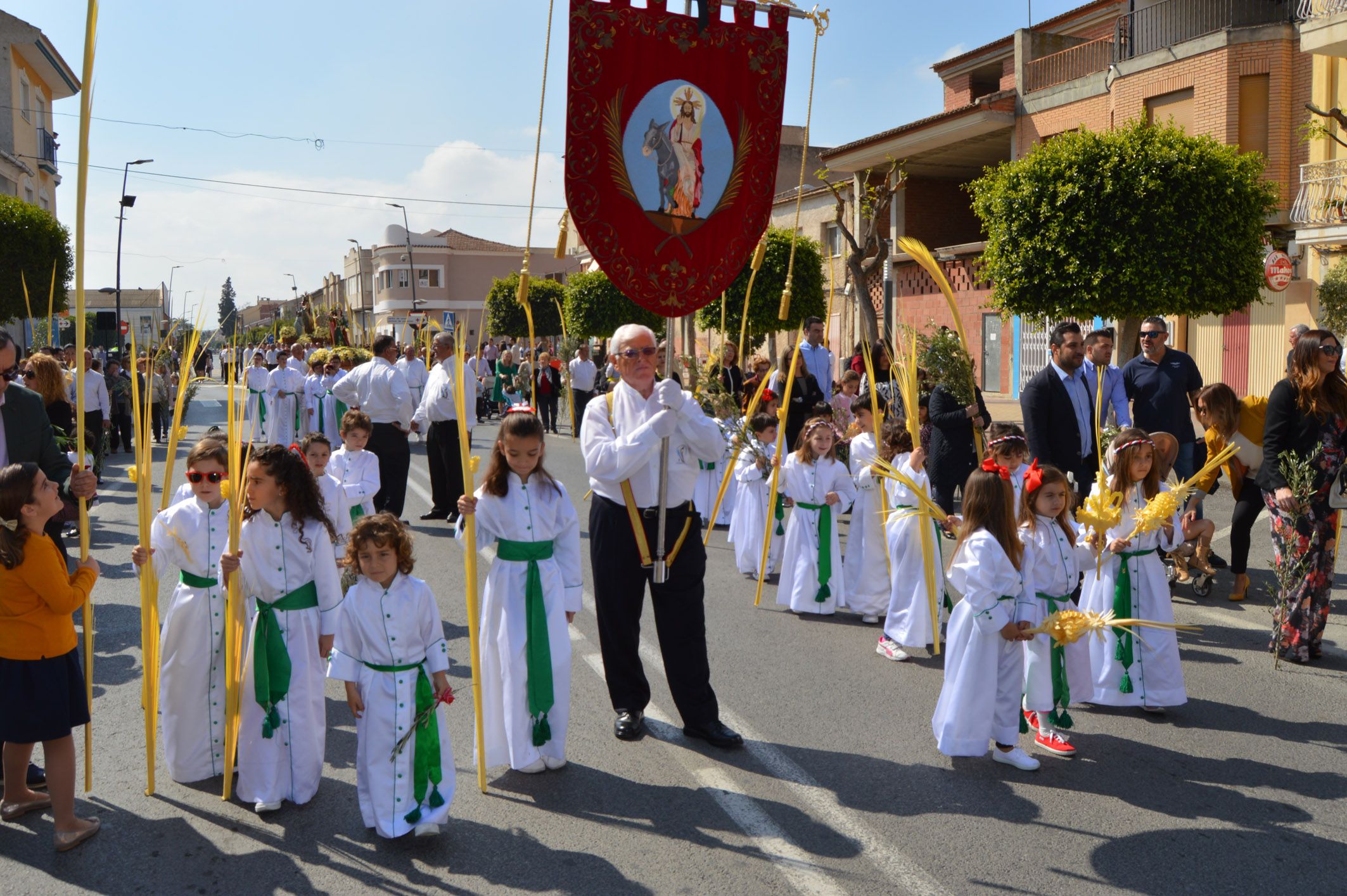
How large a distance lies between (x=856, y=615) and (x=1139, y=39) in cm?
2175

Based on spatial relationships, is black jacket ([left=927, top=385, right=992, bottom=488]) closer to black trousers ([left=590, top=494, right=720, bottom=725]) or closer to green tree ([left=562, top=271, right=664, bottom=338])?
black trousers ([left=590, top=494, right=720, bottom=725])

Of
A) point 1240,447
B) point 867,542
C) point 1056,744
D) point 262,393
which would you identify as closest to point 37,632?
point 1056,744

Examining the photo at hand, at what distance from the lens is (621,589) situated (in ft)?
17.9

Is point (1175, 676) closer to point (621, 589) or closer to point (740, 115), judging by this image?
point (621, 589)

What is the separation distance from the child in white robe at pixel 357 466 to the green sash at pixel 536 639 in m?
3.82

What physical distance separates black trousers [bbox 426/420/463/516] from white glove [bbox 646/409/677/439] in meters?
6.97

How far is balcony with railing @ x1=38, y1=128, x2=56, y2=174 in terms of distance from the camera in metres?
40.9

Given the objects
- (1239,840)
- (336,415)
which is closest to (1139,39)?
(336,415)

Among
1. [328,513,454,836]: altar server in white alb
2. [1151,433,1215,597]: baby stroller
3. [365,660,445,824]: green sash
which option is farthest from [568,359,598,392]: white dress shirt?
[365,660,445,824]: green sash

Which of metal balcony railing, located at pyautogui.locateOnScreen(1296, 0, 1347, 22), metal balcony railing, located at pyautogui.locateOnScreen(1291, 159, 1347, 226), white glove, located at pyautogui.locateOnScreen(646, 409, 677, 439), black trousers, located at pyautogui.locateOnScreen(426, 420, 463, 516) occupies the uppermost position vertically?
metal balcony railing, located at pyautogui.locateOnScreen(1296, 0, 1347, 22)

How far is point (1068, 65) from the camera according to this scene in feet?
88.7

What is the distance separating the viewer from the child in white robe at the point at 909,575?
692cm

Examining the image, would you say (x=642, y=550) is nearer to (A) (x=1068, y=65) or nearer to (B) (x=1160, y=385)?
(B) (x=1160, y=385)

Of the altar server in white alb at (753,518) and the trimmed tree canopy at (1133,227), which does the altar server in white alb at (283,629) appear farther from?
the trimmed tree canopy at (1133,227)
